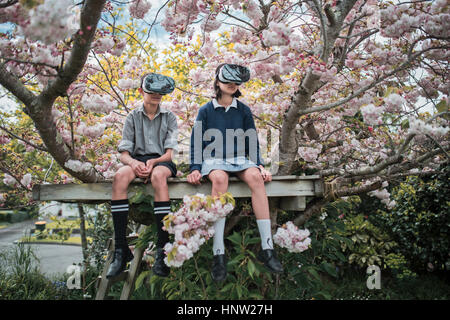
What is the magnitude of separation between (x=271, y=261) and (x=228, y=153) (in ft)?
2.77

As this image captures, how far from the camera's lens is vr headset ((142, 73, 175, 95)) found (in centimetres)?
236

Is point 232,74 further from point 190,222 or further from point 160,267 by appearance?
point 160,267

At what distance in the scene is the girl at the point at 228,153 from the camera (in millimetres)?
2109

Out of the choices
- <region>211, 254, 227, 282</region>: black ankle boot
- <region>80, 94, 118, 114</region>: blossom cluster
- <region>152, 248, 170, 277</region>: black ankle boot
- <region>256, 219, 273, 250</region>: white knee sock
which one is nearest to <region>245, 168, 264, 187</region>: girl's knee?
<region>256, 219, 273, 250</region>: white knee sock

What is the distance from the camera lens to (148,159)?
2.46 meters

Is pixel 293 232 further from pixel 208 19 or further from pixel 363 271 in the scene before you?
pixel 363 271

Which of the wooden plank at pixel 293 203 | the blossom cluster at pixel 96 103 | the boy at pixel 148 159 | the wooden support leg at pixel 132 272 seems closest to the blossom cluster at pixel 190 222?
the boy at pixel 148 159

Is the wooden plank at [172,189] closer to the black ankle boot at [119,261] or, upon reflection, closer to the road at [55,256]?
the black ankle boot at [119,261]

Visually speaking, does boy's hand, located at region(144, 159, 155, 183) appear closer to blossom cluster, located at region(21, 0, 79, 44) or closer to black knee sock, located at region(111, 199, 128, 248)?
black knee sock, located at region(111, 199, 128, 248)

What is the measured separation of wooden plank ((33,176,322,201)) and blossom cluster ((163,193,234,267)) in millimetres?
517
